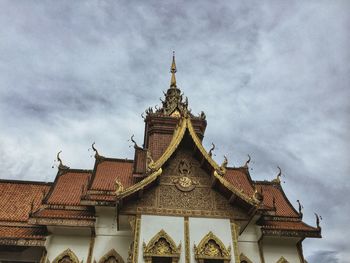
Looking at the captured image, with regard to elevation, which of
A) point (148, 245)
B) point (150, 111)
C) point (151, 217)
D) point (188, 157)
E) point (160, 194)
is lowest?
point (148, 245)

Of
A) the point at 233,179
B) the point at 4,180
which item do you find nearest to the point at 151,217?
the point at 233,179

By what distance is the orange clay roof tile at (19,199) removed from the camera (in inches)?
488

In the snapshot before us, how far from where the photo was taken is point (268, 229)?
11828 mm

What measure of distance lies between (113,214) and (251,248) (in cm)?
517

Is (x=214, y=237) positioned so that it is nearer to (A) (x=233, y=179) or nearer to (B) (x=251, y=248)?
(B) (x=251, y=248)

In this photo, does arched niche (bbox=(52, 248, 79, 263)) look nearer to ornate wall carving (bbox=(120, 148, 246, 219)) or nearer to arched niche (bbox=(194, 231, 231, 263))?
ornate wall carving (bbox=(120, 148, 246, 219))

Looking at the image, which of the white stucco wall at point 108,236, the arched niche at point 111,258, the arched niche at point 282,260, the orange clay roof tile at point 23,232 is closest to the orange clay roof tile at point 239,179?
the arched niche at point 282,260

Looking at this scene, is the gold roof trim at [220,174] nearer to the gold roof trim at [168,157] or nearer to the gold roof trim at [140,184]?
the gold roof trim at [168,157]

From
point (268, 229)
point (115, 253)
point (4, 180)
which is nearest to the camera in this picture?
point (115, 253)

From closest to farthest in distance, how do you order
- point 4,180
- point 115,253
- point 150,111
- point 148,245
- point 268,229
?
point 148,245, point 115,253, point 268,229, point 4,180, point 150,111

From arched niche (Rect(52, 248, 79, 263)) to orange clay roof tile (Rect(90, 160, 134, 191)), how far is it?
239 cm

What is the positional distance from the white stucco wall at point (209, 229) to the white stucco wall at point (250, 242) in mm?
1754

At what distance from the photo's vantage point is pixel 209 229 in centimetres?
1044

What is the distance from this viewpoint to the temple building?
10094 mm
